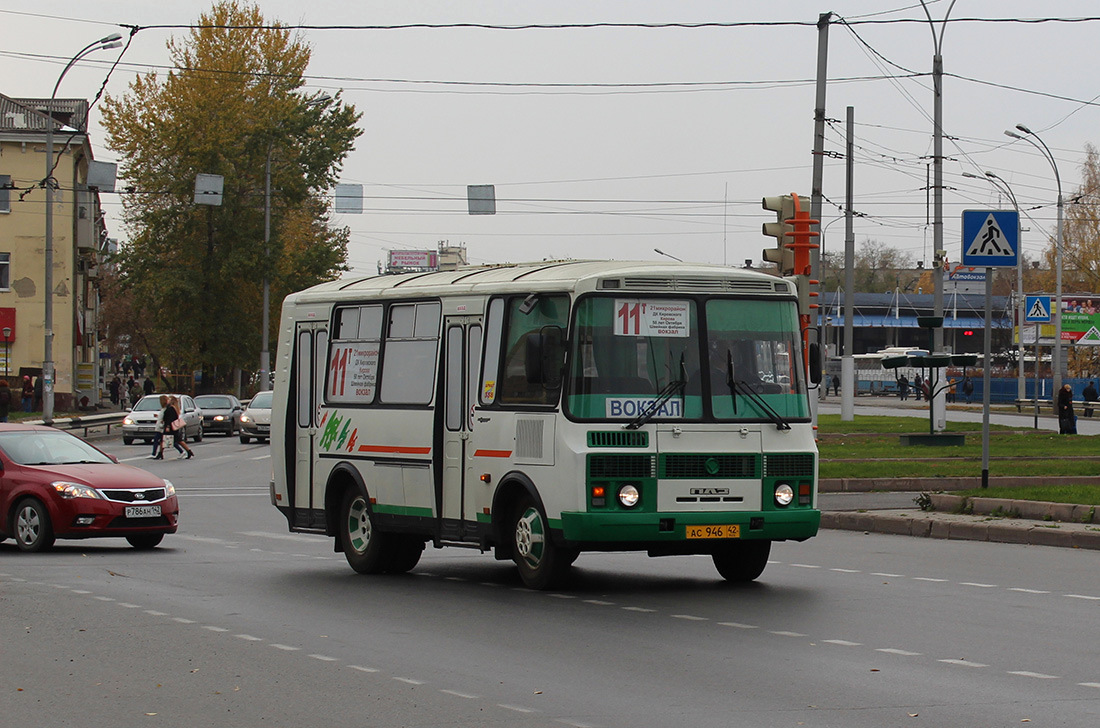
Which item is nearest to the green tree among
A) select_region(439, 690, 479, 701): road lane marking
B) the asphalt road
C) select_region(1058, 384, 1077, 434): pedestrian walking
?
select_region(1058, 384, 1077, 434): pedestrian walking

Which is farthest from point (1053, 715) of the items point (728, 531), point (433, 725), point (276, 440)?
point (276, 440)

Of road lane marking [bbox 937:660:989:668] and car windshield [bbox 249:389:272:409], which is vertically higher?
car windshield [bbox 249:389:272:409]

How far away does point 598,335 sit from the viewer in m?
12.8

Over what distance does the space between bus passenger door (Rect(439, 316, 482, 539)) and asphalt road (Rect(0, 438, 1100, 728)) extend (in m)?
0.67

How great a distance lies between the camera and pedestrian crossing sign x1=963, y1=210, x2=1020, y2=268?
20.2m

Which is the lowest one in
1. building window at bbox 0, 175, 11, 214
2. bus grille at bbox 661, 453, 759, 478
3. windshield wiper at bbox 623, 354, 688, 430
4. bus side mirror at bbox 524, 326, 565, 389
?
bus grille at bbox 661, 453, 759, 478

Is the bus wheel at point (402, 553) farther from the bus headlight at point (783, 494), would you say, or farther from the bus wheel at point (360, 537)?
the bus headlight at point (783, 494)

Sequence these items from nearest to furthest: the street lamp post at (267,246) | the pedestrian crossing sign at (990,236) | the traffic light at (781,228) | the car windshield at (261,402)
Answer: the pedestrian crossing sign at (990,236) → the traffic light at (781,228) → the car windshield at (261,402) → the street lamp post at (267,246)

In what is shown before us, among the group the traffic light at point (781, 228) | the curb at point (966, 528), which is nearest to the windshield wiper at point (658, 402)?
the curb at point (966, 528)

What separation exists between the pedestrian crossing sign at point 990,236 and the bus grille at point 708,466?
27.3 ft

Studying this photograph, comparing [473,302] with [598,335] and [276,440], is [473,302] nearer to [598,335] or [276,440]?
[598,335]

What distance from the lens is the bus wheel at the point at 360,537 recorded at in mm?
14953

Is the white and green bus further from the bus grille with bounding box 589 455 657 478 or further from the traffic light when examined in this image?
the traffic light

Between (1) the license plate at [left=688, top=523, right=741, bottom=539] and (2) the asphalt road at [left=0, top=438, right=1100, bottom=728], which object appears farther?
(1) the license plate at [left=688, top=523, right=741, bottom=539]
